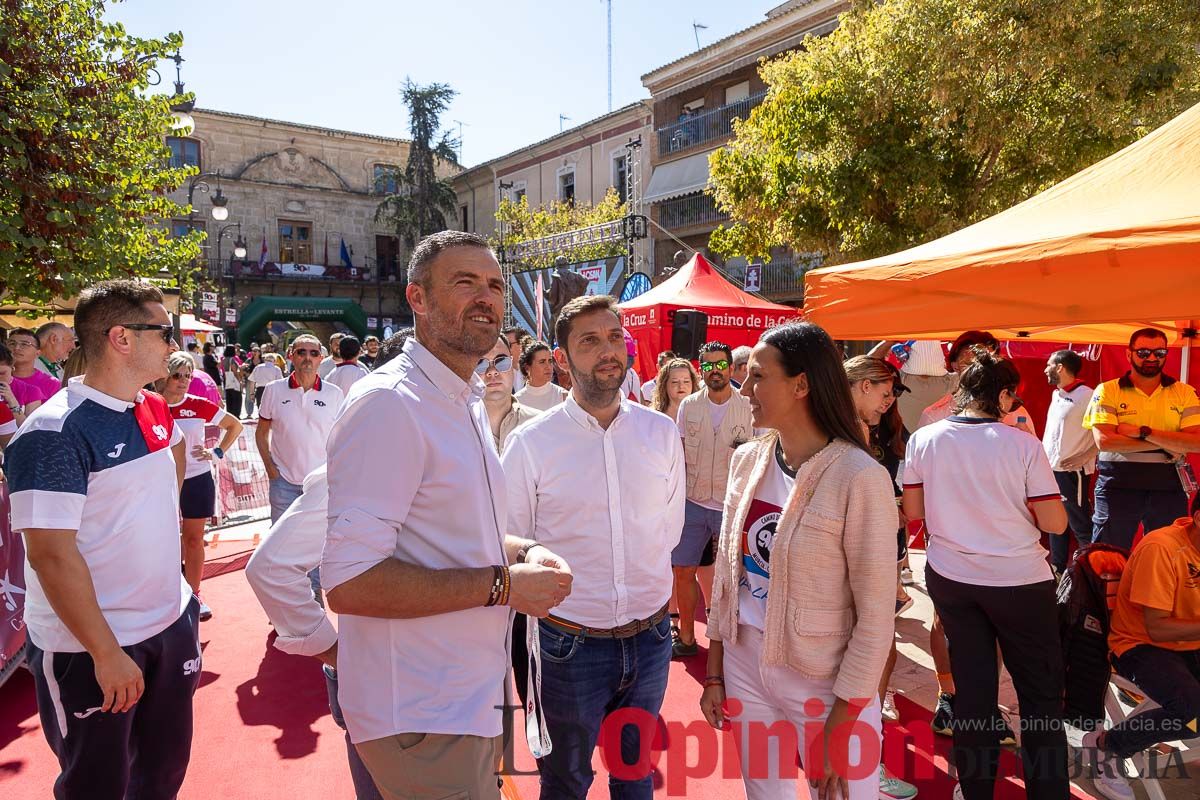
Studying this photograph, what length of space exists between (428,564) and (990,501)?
8.00ft

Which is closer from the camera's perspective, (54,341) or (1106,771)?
(1106,771)

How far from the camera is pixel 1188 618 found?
10.2 feet

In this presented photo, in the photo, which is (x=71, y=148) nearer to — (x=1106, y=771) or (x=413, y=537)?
(x=413, y=537)

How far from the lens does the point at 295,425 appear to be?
5.70 meters

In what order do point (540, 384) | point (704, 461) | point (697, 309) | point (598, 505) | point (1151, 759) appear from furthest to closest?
point (697, 309) < point (540, 384) < point (704, 461) < point (1151, 759) < point (598, 505)

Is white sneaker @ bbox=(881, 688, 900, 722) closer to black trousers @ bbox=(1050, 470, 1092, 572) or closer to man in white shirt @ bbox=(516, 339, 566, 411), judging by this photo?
black trousers @ bbox=(1050, 470, 1092, 572)

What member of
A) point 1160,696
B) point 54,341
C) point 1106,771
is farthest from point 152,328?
point 54,341

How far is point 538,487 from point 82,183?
22.0 feet

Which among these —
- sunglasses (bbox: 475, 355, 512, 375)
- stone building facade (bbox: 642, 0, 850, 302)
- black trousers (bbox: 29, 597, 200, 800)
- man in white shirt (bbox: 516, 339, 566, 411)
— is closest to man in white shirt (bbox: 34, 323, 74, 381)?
sunglasses (bbox: 475, 355, 512, 375)

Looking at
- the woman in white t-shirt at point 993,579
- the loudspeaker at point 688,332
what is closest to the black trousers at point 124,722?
the woman in white t-shirt at point 993,579

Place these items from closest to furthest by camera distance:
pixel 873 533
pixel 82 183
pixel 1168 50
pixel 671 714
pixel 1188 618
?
pixel 873 533 < pixel 1188 618 < pixel 671 714 < pixel 82 183 < pixel 1168 50

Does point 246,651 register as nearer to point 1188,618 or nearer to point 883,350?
point 883,350

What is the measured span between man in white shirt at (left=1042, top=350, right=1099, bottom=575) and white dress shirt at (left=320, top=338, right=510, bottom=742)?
19.1 feet

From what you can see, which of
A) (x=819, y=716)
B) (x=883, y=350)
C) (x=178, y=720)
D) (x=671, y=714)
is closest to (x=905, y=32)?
(x=883, y=350)
